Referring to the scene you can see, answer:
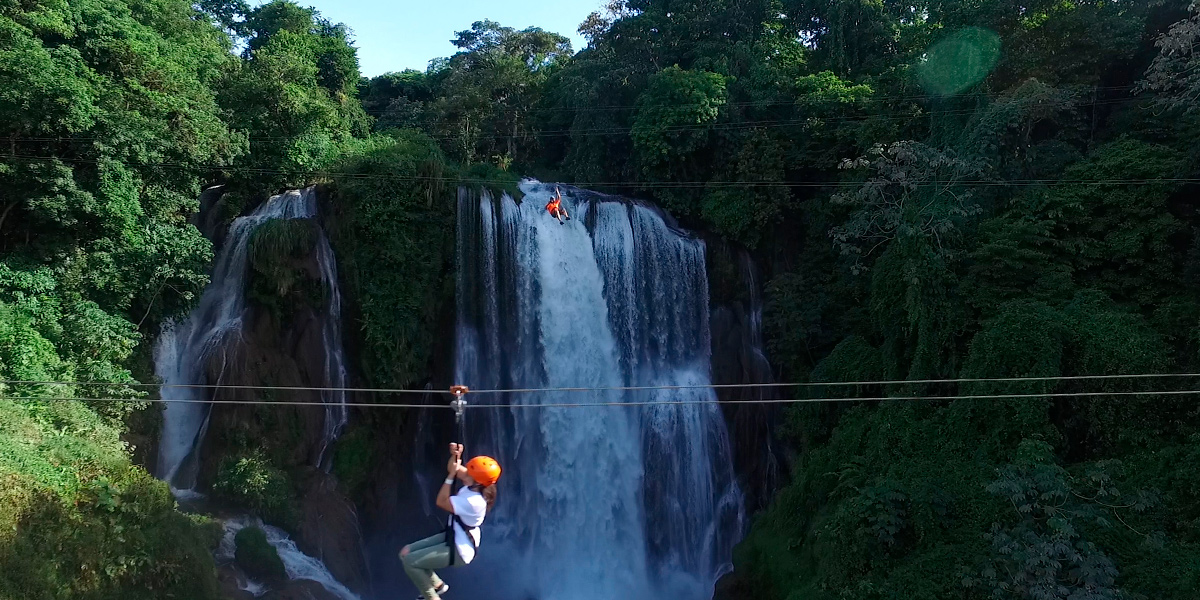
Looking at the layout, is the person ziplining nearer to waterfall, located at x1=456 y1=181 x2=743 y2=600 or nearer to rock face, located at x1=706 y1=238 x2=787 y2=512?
waterfall, located at x1=456 y1=181 x2=743 y2=600

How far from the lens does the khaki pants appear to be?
19.8 feet

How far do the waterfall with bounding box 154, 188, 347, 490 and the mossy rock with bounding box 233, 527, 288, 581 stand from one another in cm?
245

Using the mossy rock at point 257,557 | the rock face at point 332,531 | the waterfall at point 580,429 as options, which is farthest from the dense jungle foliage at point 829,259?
the waterfall at point 580,429

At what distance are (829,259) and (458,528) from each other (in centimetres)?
1651

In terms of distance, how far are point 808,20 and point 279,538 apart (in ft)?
74.7

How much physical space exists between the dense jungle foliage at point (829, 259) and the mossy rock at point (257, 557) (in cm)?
114

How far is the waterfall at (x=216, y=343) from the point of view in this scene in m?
16.8

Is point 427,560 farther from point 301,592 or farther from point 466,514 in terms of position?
point 301,592

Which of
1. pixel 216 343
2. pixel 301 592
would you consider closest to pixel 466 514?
pixel 301 592

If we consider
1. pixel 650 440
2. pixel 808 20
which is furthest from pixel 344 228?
pixel 808 20

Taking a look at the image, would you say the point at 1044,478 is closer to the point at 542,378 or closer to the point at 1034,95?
the point at 1034,95

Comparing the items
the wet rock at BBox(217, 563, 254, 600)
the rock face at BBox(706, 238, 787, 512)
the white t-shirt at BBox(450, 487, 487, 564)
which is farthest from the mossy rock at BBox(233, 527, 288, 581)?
the white t-shirt at BBox(450, 487, 487, 564)

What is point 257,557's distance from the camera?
15.0 metres

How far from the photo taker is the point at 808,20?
27188 millimetres
